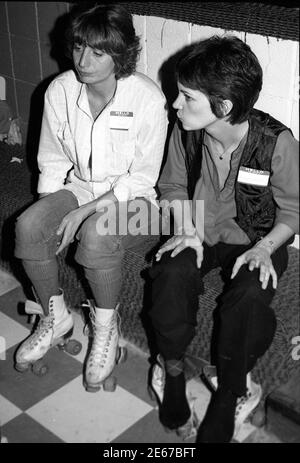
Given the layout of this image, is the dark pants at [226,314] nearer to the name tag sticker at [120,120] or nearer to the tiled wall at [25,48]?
the name tag sticker at [120,120]

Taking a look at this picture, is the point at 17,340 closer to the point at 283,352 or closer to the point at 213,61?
the point at 283,352

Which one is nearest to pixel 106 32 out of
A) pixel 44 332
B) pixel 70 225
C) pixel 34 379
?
pixel 70 225

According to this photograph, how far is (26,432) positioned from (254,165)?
34.0 inches

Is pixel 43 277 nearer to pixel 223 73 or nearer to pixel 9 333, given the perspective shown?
pixel 9 333

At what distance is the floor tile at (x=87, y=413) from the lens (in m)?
1.43

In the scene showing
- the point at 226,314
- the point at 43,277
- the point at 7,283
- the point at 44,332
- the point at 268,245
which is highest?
the point at 268,245

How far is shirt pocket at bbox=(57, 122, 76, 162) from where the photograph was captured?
168cm

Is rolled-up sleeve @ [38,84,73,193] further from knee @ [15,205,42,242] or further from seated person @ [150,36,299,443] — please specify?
seated person @ [150,36,299,443]

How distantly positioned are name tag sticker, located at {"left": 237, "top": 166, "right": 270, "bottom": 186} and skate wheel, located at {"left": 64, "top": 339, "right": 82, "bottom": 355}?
0.72 m

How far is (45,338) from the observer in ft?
5.47

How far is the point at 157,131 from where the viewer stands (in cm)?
159

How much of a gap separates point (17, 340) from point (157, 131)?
0.77m

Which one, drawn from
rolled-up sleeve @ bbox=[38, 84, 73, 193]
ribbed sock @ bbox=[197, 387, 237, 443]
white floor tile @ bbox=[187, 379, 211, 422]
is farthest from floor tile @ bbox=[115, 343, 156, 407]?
rolled-up sleeve @ bbox=[38, 84, 73, 193]
